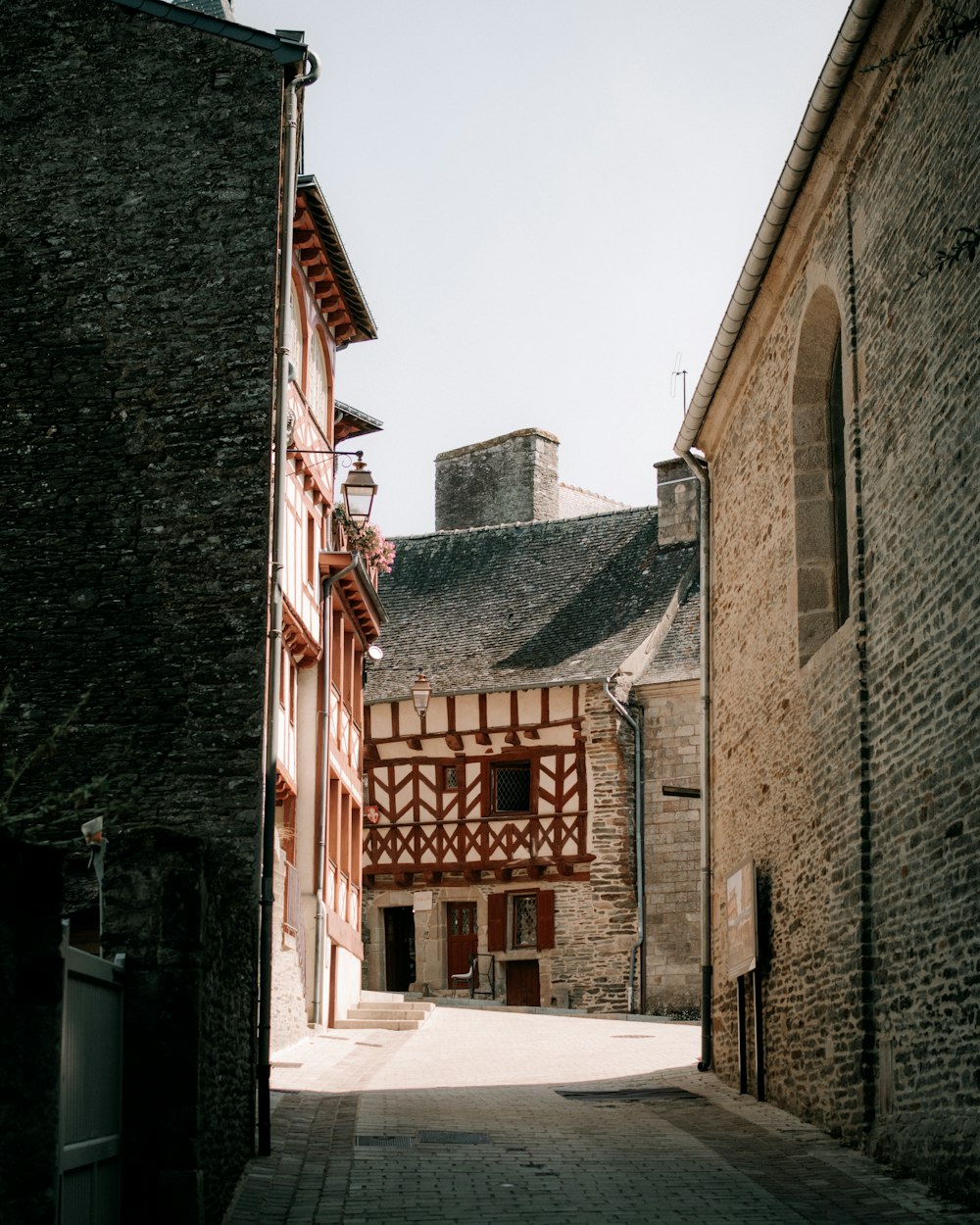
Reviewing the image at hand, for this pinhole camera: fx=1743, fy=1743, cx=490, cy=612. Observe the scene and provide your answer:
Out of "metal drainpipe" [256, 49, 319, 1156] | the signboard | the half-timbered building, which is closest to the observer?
"metal drainpipe" [256, 49, 319, 1156]

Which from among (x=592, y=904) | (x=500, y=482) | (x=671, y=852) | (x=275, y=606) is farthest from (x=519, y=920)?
(x=275, y=606)

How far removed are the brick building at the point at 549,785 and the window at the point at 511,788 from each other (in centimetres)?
3

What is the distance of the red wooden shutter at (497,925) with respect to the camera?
85.1ft

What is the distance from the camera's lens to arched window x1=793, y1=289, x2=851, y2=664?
1188 centimetres

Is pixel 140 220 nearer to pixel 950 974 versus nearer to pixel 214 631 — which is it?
pixel 214 631

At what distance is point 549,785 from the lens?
1038 inches

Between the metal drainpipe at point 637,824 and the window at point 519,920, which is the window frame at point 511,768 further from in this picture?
the metal drainpipe at point 637,824

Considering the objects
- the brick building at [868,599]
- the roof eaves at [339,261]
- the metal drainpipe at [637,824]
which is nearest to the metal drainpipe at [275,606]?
the roof eaves at [339,261]

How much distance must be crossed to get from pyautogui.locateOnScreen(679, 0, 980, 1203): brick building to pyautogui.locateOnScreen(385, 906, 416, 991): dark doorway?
43.2ft

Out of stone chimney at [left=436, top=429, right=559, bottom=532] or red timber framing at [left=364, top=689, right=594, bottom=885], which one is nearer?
red timber framing at [left=364, top=689, right=594, bottom=885]

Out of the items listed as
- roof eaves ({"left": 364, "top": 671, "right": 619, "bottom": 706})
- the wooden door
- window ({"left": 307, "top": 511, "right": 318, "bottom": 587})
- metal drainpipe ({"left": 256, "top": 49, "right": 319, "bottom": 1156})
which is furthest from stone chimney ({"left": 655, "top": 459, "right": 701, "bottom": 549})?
metal drainpipe ({"left": 256, "top": 49, "right": 319, "bottom": 1156})

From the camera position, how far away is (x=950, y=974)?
8367 mm

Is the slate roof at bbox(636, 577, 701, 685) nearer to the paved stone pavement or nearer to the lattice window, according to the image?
the lattice window

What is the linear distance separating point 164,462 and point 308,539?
16.8 ft
